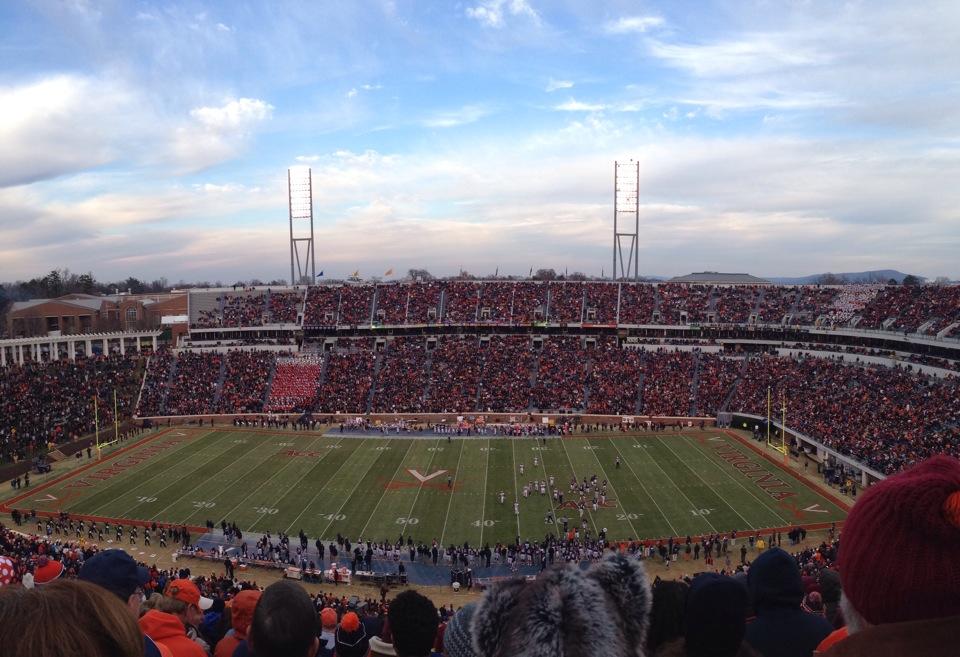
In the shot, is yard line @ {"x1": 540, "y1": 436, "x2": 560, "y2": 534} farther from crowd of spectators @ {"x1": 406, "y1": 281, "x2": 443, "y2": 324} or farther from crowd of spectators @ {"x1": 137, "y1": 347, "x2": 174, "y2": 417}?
crowd of spectators @ {"x1": 137, "y1": 347, "x2": 174, "y2": 417}

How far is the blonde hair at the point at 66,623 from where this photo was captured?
1729mm

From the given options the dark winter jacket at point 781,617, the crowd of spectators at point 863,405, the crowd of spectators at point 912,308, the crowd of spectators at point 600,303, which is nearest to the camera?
the dark winter jacket at point 781,617

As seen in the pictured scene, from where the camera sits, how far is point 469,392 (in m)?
48.9

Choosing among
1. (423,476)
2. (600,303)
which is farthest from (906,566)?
(600,303)

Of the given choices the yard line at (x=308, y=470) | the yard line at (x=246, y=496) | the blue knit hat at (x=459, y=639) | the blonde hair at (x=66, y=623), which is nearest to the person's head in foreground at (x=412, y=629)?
the blue knit hat at (x=459, y=639)

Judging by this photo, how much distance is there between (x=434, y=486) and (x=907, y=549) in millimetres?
31665

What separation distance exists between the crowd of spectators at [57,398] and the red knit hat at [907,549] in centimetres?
4468

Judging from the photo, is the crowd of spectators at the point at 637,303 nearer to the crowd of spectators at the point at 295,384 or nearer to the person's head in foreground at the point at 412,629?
the crowd of spectators at the point at 295,384

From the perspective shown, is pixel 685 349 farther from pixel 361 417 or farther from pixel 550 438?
pixel 361 417

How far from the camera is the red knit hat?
1.84 metres

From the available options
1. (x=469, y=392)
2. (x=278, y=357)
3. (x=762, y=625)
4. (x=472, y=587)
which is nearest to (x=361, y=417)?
(x=469, y=392)

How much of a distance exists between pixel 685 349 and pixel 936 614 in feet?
174

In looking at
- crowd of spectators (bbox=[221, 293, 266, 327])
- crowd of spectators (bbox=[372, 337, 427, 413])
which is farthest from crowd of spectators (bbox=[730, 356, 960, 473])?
crowd of spectators (bbox=[221, 293, 266, 327])

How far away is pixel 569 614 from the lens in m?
2.10
